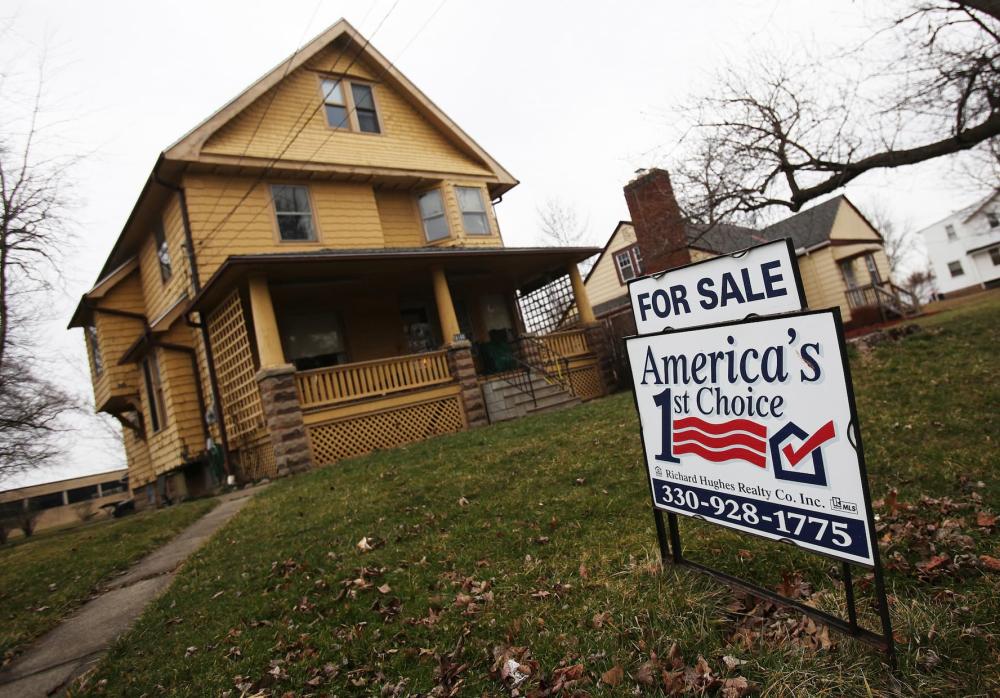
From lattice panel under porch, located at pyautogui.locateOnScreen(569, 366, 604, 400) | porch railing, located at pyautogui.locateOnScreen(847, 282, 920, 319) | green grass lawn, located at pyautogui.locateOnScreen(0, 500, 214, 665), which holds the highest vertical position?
porch railing, located at pyautogui.locateOnScreen(847, 282, 920, 319)

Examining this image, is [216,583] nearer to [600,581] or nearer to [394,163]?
[600,581]

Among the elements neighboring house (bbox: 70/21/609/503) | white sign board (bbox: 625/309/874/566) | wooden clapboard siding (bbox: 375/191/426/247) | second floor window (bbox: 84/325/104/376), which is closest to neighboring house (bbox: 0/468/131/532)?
second floor window (bbox: 84/325/104/376)

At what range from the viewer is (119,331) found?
15766mm

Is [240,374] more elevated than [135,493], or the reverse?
[240,374]

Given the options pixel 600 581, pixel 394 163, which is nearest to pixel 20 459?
pixel 394 163

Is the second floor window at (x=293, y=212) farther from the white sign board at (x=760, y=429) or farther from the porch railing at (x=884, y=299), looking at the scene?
the porch railing at (x=884, y=299)

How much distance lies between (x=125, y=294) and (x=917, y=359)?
19254 mm

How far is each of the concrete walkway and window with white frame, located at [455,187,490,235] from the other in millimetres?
11812

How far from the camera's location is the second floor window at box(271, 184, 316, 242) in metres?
13.6

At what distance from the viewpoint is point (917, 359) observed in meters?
8.32

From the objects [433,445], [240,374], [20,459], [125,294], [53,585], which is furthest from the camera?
[20,459]

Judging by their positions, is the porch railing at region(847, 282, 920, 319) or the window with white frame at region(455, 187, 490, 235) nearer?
the window with white frame at region(455, 187, 490, 235)

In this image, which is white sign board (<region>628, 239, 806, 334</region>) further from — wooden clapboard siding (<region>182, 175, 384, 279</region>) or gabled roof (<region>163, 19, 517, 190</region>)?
wooden clapboard siding (<region>182, 175, 384, 279</region>)

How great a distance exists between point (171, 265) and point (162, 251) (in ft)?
3.48
